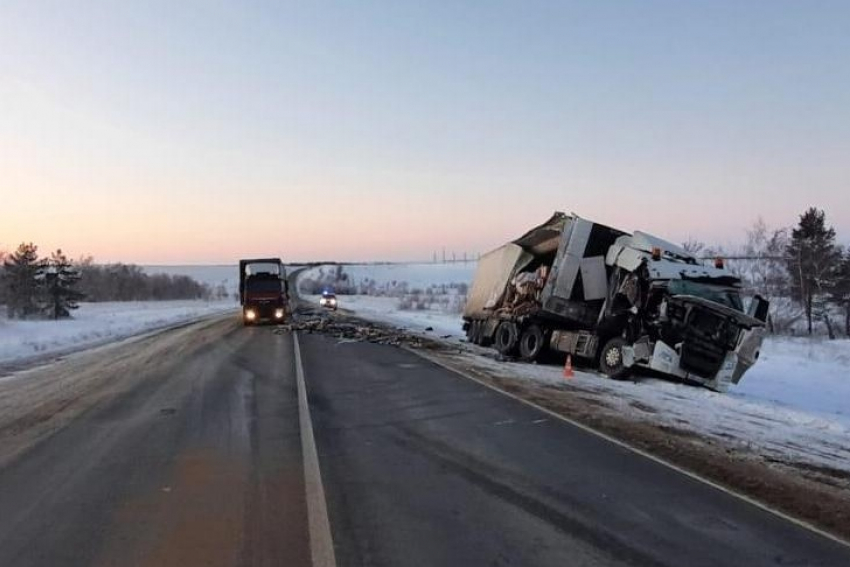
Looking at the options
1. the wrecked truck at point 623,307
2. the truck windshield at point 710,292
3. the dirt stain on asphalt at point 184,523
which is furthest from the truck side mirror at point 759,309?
the dirt stain on asphalt at point 184,523

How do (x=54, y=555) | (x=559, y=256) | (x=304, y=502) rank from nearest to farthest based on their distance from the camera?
(x=54, y=555), (x=304, y=502), (x=559, y=256)

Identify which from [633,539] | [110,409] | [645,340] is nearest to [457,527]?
[633,539]

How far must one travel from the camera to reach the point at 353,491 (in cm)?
637

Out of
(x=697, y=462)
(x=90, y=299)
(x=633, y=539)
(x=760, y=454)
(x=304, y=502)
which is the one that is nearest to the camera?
(x=633, y=539)

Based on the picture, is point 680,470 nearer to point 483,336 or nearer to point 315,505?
point 315,505

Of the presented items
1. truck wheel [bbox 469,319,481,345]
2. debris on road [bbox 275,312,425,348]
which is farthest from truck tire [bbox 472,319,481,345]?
debris on road [bbox 275,312,425,348]

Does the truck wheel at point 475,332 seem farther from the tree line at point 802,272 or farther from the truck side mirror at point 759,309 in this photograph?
the tree line at point 802,272

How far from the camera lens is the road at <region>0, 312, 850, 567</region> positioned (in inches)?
194

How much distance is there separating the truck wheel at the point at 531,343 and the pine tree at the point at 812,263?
153 feet

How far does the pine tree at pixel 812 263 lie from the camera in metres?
59.6

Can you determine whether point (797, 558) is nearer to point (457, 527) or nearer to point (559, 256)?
point (457, 527)

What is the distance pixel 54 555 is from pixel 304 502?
1877mm

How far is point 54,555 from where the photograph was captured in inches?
189

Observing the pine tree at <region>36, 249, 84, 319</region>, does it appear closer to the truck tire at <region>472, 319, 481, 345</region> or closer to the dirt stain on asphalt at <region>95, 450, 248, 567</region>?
the truck tire at <region>472, 319, 481, 345</region>
